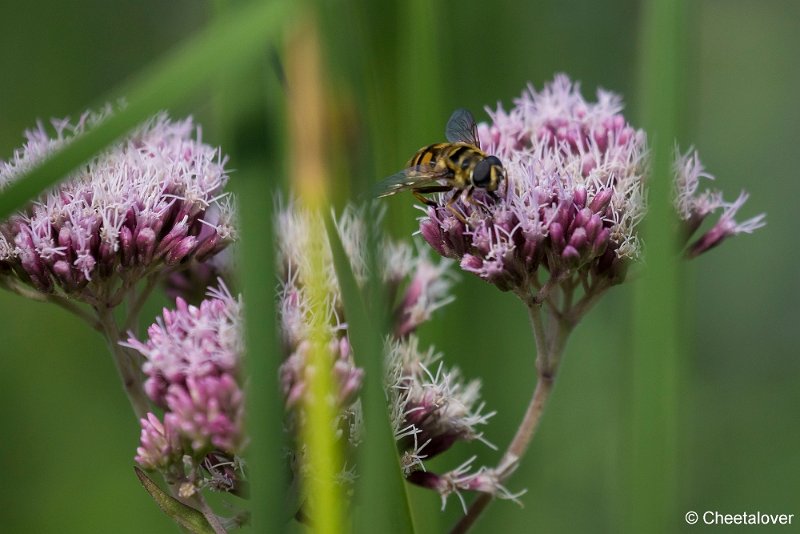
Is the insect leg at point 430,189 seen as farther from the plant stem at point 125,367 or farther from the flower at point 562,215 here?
the plant stem at point 125,367

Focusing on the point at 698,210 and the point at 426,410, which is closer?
the point at 426,410

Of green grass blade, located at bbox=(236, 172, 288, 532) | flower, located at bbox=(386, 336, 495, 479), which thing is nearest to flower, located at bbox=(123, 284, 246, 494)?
flower, located at bbox=(386, 336, 495, 479)

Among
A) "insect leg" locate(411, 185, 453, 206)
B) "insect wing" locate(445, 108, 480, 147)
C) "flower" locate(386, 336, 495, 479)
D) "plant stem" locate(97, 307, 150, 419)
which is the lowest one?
"flower" locate(386, 336, 495, 479)

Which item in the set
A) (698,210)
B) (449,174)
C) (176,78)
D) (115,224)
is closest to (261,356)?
(176,78)

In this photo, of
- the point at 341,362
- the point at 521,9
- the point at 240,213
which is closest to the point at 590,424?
the point at 521,9

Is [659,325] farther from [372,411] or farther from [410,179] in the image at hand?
[410,179]

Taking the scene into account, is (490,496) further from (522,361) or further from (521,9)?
(521,9)

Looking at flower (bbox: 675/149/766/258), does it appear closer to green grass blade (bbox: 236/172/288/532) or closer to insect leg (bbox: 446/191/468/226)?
insect leg (bbox: 446/191/468/226)
